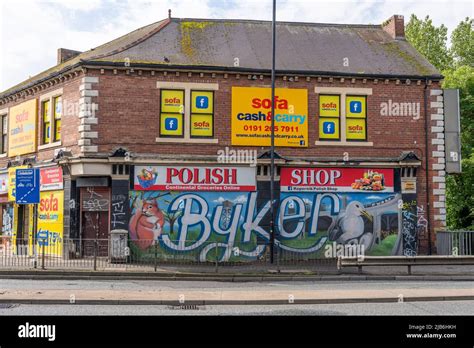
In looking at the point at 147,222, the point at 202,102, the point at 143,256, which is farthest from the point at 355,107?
the point at 143,256

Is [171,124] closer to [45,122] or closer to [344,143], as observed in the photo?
[45,122]

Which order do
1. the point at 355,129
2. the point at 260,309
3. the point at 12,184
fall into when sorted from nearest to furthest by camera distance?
the point at 260,309 → the point at 355,129 → the point at 12,184

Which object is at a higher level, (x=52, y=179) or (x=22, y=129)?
(x=22, y=129)

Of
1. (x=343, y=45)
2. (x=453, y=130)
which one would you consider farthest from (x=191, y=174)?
(x=453, y=130)

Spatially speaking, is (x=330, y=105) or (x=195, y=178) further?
(x=330, y=105)

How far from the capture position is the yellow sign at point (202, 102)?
2220 centimetres

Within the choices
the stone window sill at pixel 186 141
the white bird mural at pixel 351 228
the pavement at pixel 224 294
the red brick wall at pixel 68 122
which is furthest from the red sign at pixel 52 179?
the white bird mural at pixel 351 228

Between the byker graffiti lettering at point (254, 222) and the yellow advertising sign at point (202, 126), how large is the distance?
7.86 feet

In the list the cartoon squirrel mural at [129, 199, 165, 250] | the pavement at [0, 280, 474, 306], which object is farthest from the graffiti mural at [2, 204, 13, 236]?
the pavement at [0, 280, 474, 306]

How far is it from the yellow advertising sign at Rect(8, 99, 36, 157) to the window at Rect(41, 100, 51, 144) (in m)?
0.54

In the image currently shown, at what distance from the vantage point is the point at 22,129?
83.7 ft

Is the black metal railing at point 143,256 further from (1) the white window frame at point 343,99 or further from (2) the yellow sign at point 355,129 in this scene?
(2) the yellow sign at point 355,129

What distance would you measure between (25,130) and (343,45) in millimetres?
14869

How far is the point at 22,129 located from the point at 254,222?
1174 cm
